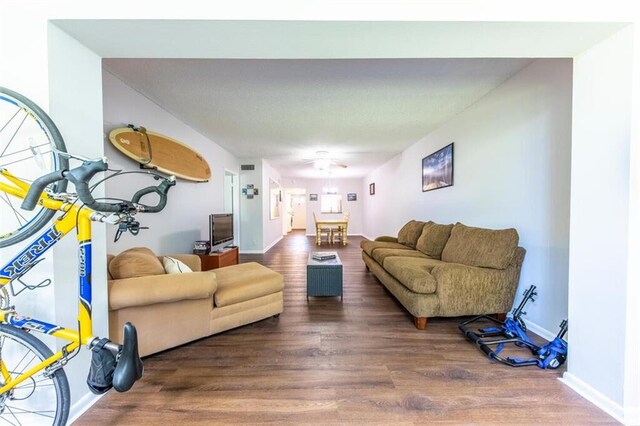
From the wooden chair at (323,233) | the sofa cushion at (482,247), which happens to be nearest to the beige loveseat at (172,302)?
the sofa cushion at (482,247)

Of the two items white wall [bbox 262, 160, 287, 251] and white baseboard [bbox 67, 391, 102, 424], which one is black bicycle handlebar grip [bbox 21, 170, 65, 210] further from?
white wall [bbox 262, 160, 287, 251]

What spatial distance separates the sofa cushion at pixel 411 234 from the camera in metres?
3.80

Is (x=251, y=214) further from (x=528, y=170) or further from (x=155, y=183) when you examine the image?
(x=528, y=170)

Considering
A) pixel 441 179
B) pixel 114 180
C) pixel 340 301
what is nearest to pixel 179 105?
pixel 114 180

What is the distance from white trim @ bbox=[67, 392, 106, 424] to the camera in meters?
1.27

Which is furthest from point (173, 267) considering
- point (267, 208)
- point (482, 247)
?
point (267, 208)

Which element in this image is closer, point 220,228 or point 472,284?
point 472,284

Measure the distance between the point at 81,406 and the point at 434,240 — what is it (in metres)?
3.43

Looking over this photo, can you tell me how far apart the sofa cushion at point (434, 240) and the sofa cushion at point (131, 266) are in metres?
3.00

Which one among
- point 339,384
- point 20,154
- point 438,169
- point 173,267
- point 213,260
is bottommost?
point 339,384

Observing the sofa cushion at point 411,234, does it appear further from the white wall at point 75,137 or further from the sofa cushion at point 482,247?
the white wall at point 75,137


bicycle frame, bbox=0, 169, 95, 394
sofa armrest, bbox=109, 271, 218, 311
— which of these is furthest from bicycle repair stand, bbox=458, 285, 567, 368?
bicycle frame, bbox=0, 169, 95, 394

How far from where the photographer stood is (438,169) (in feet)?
12.5

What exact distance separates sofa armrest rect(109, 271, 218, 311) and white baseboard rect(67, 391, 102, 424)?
18.6 inches
